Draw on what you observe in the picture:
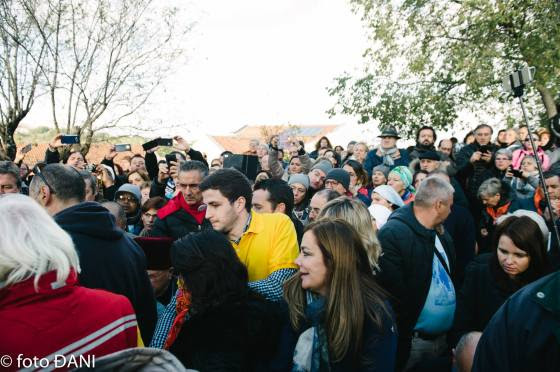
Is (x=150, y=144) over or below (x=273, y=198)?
over

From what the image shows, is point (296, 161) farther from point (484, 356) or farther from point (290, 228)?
point (484, 356)

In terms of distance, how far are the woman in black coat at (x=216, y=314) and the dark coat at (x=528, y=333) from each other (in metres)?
1.04

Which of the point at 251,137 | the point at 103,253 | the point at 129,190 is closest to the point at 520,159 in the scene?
the point at 129,190

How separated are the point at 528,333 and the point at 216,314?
4.34ft

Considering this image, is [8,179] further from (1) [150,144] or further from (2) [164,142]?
(2) [164,142]

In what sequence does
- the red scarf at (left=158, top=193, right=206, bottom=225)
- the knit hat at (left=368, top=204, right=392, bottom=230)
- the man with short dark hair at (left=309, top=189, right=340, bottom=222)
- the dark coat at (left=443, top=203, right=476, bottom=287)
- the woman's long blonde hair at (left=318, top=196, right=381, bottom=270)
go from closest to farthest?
the woman's long blonde hair at (left=318, top=196, right=381, bottom=270), the red scarf at (left=158, top=193, right=206, bottom=225), the man with short dark hair at (left=309, top=189, right=340, bottom=222), the knit hat at (left=368, top=204, right=392, bottom=230), the dark coat at (left=443, top=203, right=476, bottom=287)

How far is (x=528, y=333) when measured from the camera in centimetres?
164

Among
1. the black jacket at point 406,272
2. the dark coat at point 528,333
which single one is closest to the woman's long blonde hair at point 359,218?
the black jacket at point 406,272

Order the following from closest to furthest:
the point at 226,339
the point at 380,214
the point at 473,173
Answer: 1. the point at 226,339
2. the point at 380,214
3. the point at 473,173

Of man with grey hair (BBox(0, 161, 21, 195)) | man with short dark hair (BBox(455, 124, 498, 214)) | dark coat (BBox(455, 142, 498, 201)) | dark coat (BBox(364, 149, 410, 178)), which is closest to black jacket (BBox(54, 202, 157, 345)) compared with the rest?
man with grey hair (BBox(0, 161, 21, 195))

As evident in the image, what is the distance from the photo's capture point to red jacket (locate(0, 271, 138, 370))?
1.83m

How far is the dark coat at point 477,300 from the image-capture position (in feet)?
10.7

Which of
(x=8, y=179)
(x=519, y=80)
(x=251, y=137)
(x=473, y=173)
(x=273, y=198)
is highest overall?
(x=251, y=137)

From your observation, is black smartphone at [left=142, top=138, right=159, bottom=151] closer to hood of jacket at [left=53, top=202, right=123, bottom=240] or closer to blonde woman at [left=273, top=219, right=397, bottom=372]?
hood of jacket at [left=53, top=202, right=123, bottom=240]
